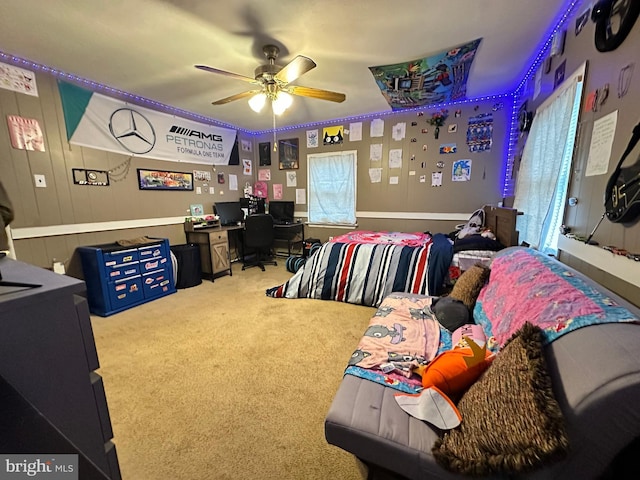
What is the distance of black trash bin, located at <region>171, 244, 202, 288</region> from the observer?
11.8 ft

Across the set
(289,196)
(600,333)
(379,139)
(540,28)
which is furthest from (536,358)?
(289,196)

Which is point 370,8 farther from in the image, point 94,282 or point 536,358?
point 94,282

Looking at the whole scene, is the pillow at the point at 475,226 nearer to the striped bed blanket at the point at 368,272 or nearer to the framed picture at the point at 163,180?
the striped bed blanket at the point at 368,272

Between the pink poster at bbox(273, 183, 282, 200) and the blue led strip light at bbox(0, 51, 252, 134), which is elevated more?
the blue led strip light at bbox(0, 51, 252, 134)

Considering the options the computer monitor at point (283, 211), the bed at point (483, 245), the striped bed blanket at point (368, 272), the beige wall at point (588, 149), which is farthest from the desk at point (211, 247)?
the beige wall at point (588, 149)

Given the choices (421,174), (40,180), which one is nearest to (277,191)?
(421,174)

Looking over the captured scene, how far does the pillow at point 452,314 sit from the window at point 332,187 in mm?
3045

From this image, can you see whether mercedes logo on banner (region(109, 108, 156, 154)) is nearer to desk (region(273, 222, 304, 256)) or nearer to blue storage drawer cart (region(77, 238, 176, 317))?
blue storage drawer cart (region(77, 238, 176, 317))

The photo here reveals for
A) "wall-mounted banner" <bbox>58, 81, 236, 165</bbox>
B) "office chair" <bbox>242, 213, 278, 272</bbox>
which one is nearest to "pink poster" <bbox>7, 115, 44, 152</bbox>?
"wall-mounted banner" <bbox>58, 81, 236, 165</bbox>

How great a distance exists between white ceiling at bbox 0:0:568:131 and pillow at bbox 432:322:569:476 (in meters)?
2.19

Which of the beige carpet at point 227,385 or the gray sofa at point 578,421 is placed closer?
the gray sofa at point 578,421

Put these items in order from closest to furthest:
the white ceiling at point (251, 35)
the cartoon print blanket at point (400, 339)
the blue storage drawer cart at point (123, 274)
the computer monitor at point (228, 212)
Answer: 1. the cartoon print blanket at point (400, 339)
2. the white ceiling at point (251, 35)
3. the blue storage drawer cart at point (123, 274)
4. the computer monitor at point (228, 212)

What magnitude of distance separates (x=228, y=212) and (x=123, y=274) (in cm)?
193

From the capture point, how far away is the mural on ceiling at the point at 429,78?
2.51 meters
